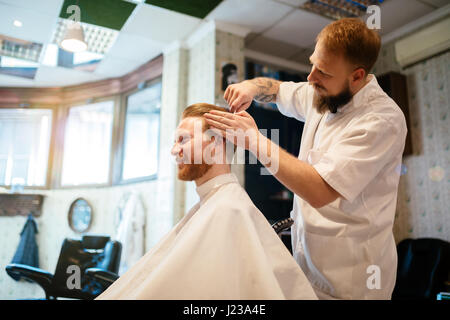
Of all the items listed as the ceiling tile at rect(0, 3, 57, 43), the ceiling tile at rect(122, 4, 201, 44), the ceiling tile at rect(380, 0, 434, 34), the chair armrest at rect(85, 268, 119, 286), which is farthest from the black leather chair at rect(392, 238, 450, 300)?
the ceiling tile at rect(0, 3, 57, 43)

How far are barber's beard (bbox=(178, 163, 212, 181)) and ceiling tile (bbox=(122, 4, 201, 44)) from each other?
9.64ft

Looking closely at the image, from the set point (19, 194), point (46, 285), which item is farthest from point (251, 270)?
point (19, 194)

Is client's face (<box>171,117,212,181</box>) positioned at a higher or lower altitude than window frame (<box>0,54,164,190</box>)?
lower

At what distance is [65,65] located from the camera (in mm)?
5090

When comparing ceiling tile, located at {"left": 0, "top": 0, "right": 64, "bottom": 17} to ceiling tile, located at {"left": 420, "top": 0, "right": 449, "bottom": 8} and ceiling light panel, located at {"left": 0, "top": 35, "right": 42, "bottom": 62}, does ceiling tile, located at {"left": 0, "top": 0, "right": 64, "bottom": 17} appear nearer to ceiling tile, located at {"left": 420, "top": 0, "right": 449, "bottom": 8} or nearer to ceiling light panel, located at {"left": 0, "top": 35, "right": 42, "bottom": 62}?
ceiling light panel, located at {"left": 0, "top": 35, "right": 42, "bottom": 62}

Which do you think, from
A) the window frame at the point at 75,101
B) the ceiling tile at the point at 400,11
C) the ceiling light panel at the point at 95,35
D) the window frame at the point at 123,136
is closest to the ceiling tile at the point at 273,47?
the ceiling tile at the point at 400,11

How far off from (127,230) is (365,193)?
362 cm

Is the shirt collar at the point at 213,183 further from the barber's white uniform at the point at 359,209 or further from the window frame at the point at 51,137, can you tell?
the window frame at the point at 51,137

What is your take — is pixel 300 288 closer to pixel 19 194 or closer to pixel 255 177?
pixel 255 177

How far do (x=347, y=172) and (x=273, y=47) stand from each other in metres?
3.93

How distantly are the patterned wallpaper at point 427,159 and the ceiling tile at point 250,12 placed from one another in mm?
1670

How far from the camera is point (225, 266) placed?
3.20 ft

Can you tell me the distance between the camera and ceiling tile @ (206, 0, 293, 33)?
3.71 meters

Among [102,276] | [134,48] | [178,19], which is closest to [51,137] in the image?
[134,48]
